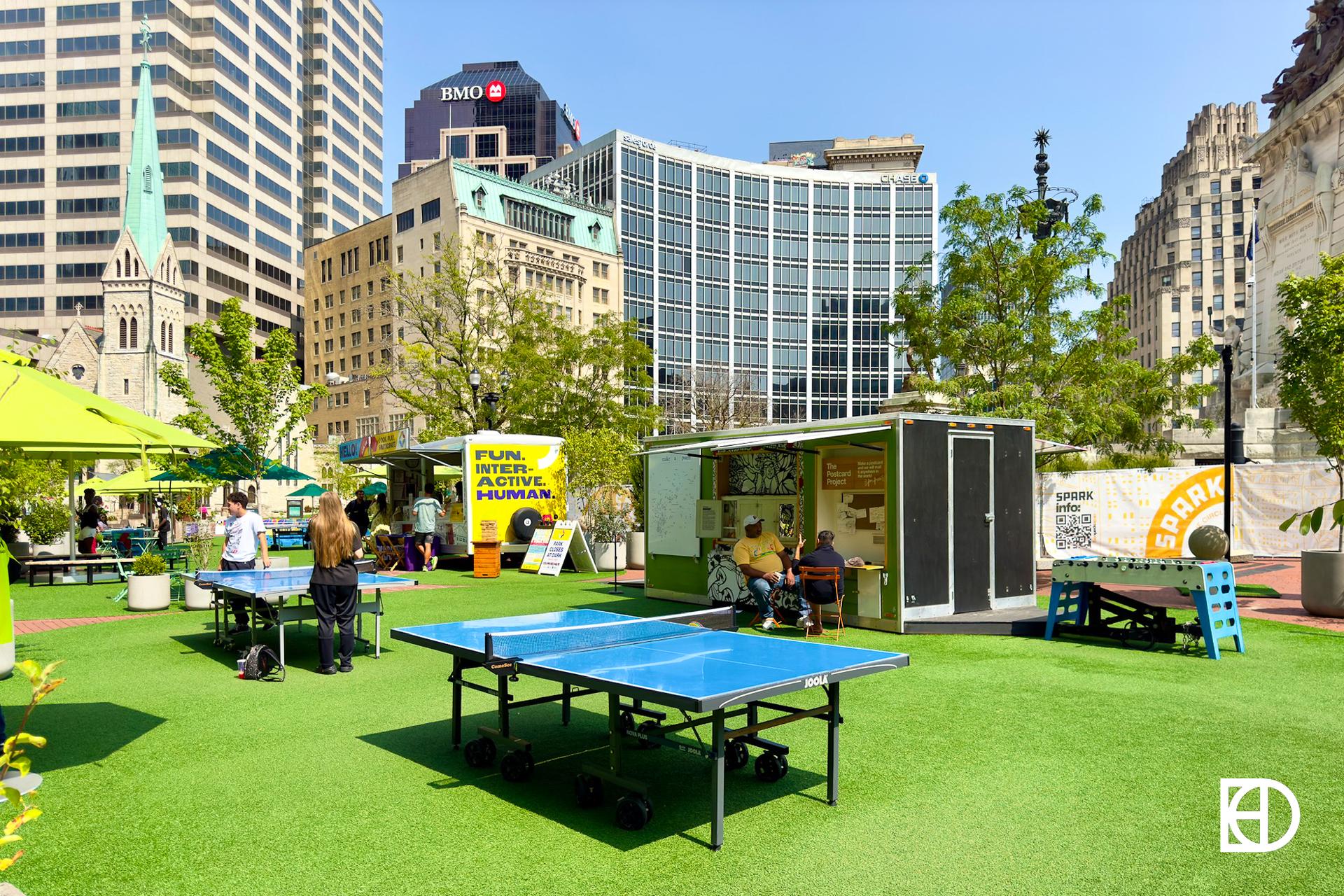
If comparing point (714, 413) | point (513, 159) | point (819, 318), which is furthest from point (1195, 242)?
point (513, 159)

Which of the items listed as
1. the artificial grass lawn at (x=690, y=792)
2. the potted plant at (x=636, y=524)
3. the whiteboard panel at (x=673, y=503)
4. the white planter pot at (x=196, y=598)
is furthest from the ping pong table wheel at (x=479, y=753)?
the potted plant at (x=636, y=524)

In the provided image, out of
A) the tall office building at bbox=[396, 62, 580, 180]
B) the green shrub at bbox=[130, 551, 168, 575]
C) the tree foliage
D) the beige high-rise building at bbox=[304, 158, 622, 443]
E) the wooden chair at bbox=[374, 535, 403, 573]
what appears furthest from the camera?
the tall office building at bbox=[396, 62, 580, 180]

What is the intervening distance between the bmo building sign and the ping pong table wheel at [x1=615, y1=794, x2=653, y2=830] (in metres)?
188

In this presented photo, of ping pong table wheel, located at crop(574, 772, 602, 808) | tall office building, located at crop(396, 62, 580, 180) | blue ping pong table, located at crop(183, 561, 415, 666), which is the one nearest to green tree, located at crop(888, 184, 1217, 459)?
blue ping pong table, located at crop(183, 561, 415, 666)

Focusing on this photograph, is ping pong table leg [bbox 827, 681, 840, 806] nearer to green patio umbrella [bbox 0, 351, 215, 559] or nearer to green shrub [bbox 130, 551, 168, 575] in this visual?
green patio umbrella [bbox 0, 351, 215, 559]

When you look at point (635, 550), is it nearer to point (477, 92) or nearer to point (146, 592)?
point (146, 592)

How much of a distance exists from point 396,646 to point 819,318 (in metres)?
84.9

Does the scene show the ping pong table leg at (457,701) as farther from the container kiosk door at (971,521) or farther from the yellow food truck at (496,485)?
the yellow food truck at (496,485)

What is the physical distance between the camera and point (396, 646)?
11.6m

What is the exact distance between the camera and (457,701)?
22.2ft

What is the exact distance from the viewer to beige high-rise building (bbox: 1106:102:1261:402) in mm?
111375

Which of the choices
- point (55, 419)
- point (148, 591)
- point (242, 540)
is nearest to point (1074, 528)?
point (242, 540)

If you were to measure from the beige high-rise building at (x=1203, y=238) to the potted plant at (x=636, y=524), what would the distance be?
9654 centimetres

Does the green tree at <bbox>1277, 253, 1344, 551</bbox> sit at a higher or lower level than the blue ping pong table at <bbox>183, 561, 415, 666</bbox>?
higher
